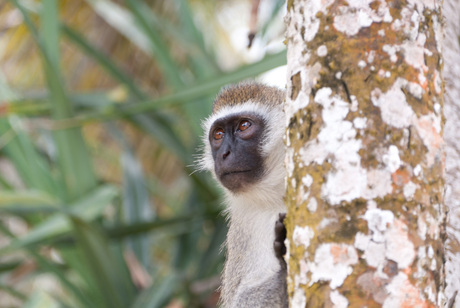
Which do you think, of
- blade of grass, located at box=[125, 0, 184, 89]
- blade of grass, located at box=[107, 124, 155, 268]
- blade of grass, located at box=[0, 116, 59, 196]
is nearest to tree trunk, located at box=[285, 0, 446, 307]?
blade of grass, located at box=[0, 116, 59, 196]

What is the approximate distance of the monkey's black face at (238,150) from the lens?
219 centimetres

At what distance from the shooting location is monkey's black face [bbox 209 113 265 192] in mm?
2189

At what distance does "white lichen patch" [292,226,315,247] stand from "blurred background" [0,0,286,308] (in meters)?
1.26

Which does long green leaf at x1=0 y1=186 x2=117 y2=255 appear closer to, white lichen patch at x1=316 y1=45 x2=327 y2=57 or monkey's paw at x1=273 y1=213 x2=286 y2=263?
monkey's paw at x1=273 y1=213 x2=286 y2=263

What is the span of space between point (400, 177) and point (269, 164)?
1.24 meters

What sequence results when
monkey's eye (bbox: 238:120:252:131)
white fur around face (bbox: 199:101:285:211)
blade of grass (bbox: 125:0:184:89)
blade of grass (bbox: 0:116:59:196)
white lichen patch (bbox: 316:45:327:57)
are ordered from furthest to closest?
blade of grass (bbox: 125:0:184:89) < blade of grass (bbox: 0:116:59:196) < monkey's eye (bbox: 238:120:252:131) < white fur around face (bbox: 199:101:285:211) < white lichen patch (bbox: 316:45:327:57)

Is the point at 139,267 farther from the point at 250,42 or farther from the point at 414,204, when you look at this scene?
the point at 414,204

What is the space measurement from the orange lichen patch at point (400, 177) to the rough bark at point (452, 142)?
80 cm

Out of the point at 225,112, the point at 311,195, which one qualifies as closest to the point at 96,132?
the point at 225,112

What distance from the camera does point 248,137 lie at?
7.55 feet

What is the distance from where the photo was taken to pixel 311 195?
1.03 metres

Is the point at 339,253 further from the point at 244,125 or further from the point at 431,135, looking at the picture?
the point at 244,125

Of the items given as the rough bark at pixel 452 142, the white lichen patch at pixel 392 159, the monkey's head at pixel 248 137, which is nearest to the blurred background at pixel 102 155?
the monkey's head at pixel 248 137

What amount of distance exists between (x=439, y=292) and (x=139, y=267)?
10.4ft
